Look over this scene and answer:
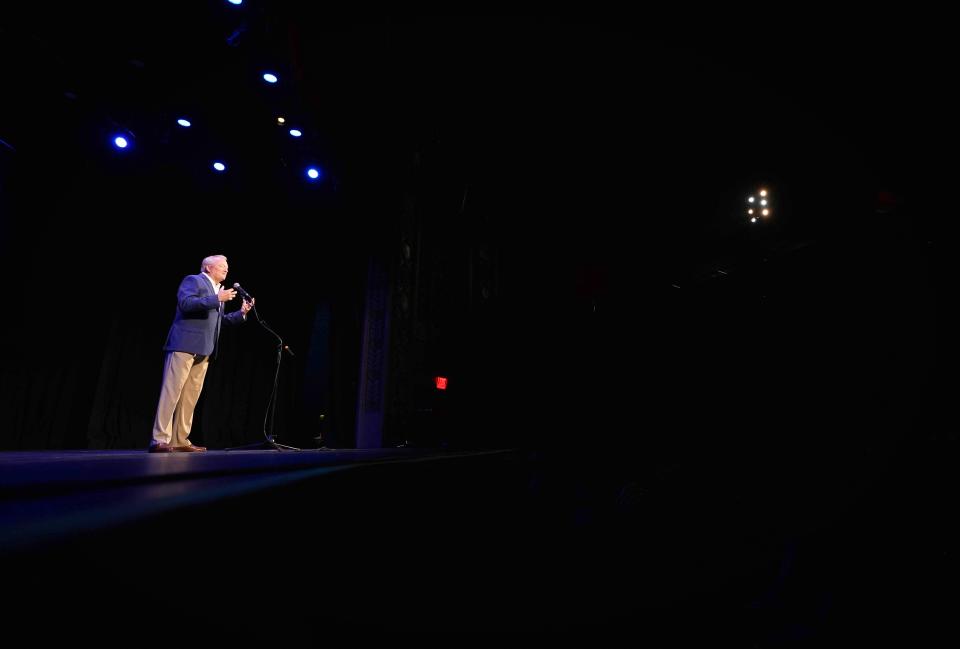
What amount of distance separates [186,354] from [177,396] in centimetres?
27

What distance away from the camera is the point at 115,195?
4547 millimetres

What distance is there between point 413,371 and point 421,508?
486 centimetres

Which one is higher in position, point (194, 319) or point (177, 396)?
point (194, 319)

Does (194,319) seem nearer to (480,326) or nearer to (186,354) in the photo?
(186,354)

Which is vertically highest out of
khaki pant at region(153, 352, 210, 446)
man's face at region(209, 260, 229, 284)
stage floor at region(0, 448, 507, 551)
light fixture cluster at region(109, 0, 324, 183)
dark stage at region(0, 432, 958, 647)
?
light fixture cluster at region(109, 0, 324, 183)

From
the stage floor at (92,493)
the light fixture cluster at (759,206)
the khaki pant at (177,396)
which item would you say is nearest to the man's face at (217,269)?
the khaki pant at (177,396)

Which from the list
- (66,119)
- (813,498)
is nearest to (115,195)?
(66,119)

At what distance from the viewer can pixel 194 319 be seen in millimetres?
3166

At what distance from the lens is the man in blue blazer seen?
10.0ft

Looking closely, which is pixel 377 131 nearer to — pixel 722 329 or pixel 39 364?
pixel 39 364

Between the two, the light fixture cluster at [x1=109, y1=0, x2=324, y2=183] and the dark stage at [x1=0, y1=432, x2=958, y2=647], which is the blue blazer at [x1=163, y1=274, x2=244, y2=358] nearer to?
the light fixture cluster at [x1=109, y1=0, x2=324, y2=183]

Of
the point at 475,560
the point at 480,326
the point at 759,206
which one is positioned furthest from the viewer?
the point at 480,326

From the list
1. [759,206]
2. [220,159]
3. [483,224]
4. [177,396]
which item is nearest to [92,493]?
[177,396]

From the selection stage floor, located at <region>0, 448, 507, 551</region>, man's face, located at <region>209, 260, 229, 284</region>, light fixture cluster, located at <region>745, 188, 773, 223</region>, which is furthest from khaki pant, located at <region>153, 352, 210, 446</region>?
light fixture cluster, located at <region>745, 188, 773, 223</region>
